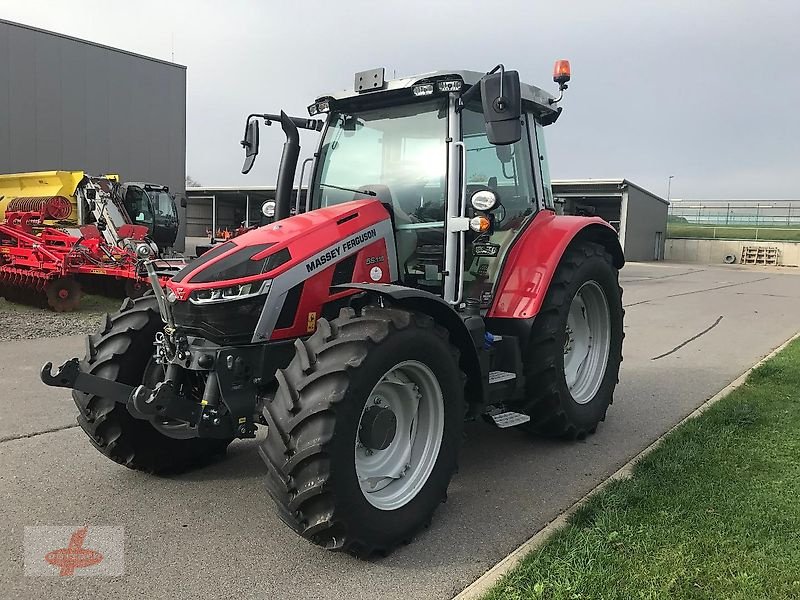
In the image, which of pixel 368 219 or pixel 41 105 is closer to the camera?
pixel 368 219

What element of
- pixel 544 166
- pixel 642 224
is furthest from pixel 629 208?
pixel 544 166

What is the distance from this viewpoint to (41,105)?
20719mm

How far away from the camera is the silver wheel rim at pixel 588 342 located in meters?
5.20

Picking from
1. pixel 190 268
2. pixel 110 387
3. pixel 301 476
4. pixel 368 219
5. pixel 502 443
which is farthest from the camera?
pixel 502 443

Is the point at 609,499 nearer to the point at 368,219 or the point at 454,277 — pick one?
the point at 454,277

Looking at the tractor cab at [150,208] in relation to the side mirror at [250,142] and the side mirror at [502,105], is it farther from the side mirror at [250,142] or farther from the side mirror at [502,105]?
the side mirror at [502,105]

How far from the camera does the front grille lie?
3.33 metres

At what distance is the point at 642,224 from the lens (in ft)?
119

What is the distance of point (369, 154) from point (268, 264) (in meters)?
1.43

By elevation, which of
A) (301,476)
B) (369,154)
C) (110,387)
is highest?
(369,154)

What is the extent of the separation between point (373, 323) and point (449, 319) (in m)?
0.58

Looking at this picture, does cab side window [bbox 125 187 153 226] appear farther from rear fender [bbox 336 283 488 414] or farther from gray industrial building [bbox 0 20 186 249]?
rear fender [bbox 336 283 488 414]

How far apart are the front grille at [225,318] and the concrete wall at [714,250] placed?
40477 mm

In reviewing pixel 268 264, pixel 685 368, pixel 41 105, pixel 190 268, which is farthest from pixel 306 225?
pixel 41 105
